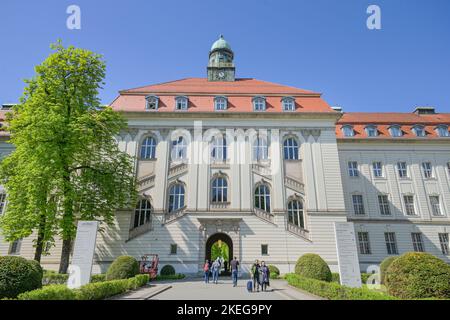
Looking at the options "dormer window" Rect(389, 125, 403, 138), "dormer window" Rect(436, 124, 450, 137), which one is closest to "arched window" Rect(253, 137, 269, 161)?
"dormer window" Rect(389, 125, 403, 138)

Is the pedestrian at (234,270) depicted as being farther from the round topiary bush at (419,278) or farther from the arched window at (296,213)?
the arched window at (296,213)

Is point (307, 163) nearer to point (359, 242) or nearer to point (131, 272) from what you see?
point (359, 242)

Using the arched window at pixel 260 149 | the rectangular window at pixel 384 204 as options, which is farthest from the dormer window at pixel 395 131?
the arched window at pixel 260 149

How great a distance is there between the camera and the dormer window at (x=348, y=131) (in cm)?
3534

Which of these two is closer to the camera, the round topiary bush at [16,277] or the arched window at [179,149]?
the round topiary bush at [16,277]

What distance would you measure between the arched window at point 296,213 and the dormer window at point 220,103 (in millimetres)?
12305

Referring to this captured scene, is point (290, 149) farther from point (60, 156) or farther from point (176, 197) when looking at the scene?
point (60, 156)

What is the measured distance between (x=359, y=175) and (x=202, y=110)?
21.0 meters

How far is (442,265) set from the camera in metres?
10.4

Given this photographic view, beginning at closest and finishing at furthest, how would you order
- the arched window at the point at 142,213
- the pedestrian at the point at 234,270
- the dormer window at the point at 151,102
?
the pedestrian at the point at 234,270, the arched window at the point at 142,213, the dormer window at the point at 151,102

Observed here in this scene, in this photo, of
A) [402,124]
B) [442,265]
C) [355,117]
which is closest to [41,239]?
[442,265]

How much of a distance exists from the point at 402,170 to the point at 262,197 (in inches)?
786

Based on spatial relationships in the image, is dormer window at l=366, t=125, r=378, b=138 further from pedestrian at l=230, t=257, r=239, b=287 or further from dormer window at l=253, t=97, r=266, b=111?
pedestrian at l=230, t=257, r=239, b=287
